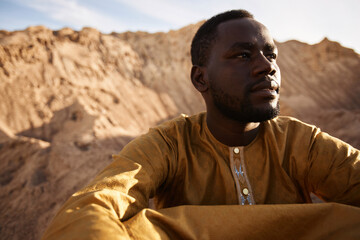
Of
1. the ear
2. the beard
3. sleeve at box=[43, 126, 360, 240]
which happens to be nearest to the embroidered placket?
the beard

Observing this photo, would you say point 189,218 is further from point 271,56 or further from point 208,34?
point 208,34

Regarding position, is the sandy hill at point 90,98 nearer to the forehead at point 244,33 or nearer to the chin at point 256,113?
the chin at point 256,113

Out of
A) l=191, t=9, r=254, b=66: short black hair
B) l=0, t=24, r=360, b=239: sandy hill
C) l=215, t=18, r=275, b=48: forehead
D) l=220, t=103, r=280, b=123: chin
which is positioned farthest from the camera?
l=0, t=24, r=360, b=239: sandy hill

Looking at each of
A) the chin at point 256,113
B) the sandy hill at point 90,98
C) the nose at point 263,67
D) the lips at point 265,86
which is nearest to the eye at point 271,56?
the nose at point 263,67

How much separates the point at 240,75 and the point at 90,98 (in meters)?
6.23

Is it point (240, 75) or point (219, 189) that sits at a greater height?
point (240, 75)

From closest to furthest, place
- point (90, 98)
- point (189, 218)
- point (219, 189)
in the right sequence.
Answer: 1. point (189, 218)
2. point (219, 189)
3. point (90, 98)

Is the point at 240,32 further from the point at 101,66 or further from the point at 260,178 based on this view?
the point at 101,66

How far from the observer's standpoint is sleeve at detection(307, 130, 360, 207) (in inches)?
52.0

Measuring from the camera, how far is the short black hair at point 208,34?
5.72ft

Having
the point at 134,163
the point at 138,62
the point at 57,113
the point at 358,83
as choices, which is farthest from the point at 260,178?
the point at 358,83

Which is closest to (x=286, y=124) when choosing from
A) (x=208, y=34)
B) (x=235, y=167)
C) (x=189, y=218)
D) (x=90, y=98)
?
(x=235, y=167)

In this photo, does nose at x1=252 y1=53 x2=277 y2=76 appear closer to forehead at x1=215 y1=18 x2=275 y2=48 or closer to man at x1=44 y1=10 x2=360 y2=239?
man at x1=44 y1=10 x2=360 y2=239

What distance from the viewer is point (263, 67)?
143 centimetres
